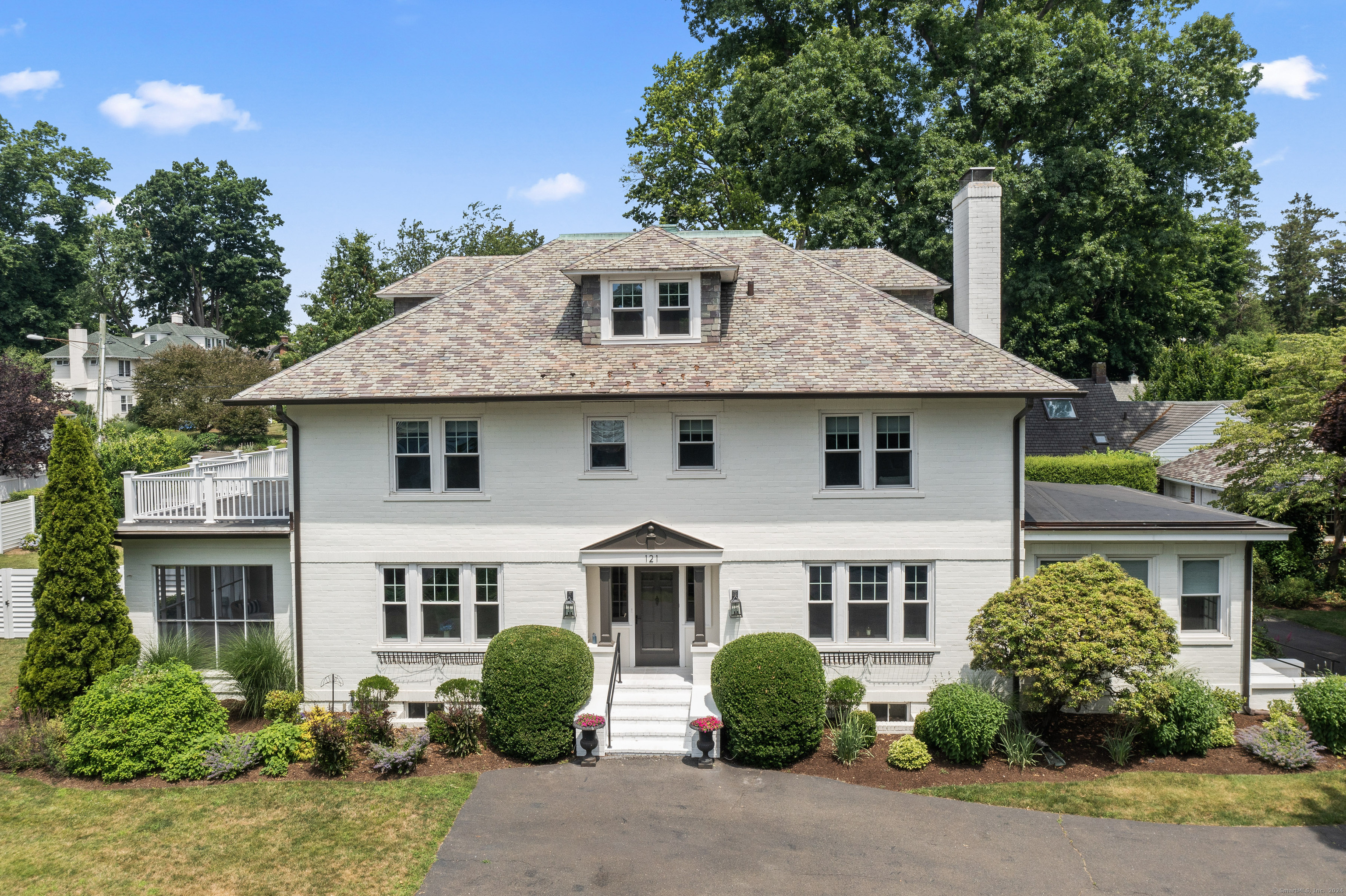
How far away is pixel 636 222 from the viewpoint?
42.0 meters

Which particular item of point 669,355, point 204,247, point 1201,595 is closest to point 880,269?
point 669,355

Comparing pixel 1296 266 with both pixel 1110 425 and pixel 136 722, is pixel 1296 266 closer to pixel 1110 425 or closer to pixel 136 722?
pixel 1110 425

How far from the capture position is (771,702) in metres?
13.9

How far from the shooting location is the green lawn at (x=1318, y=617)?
72.2 feet

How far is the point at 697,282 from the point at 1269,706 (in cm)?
1364

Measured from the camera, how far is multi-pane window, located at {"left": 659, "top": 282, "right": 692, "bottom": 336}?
1666 centimetres

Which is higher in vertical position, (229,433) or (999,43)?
(999,43)

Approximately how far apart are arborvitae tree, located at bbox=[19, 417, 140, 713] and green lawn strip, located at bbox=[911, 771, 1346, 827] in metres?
14.8

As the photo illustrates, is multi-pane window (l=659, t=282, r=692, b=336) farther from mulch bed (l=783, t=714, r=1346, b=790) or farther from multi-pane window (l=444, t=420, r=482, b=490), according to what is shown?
mulch bed (l=783, t=714, r=1346, b=790)

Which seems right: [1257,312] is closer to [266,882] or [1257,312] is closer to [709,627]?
[709,627]

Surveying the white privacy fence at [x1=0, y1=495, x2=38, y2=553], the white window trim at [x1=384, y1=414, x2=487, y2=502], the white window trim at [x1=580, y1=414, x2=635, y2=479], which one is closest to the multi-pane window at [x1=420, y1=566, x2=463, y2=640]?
the white window trim at [x1=384, y1=414, x2=487, y2=502]

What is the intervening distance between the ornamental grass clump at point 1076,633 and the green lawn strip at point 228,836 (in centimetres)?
945

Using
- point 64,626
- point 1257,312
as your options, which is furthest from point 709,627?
point 1257,312

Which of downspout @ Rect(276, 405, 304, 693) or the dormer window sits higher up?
the dormer window
